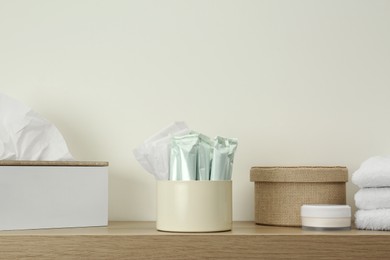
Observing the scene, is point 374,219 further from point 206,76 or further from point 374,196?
point 206,76

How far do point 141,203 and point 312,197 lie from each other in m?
0.31

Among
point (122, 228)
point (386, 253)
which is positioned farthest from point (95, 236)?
point (386, 253)

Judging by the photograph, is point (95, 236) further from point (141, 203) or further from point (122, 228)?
point (141, 203)

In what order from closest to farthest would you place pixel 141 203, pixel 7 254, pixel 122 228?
pixel 7 254 < pixel 122 228 < pixel 141 203

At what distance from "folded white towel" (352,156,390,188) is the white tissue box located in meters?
0.39

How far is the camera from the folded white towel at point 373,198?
0.83 metres

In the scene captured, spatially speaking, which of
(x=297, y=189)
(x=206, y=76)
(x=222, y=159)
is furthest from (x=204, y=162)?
(x=206, y=76)

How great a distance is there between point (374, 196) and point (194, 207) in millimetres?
269


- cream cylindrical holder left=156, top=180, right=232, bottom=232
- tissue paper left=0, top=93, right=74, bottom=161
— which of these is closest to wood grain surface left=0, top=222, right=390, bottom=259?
cream cylindrical holder left=156, top=180, right=232, bottom=232

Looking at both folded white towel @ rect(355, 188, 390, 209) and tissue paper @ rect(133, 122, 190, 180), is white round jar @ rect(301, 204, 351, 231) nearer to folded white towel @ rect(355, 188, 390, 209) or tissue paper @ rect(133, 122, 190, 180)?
folded white towel @ rect(355, 188, 390, 209)

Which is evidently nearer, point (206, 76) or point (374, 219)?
point (374, 219)

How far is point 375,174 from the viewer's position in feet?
2.73

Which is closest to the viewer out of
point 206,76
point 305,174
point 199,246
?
point 199,246

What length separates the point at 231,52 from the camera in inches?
41.0
